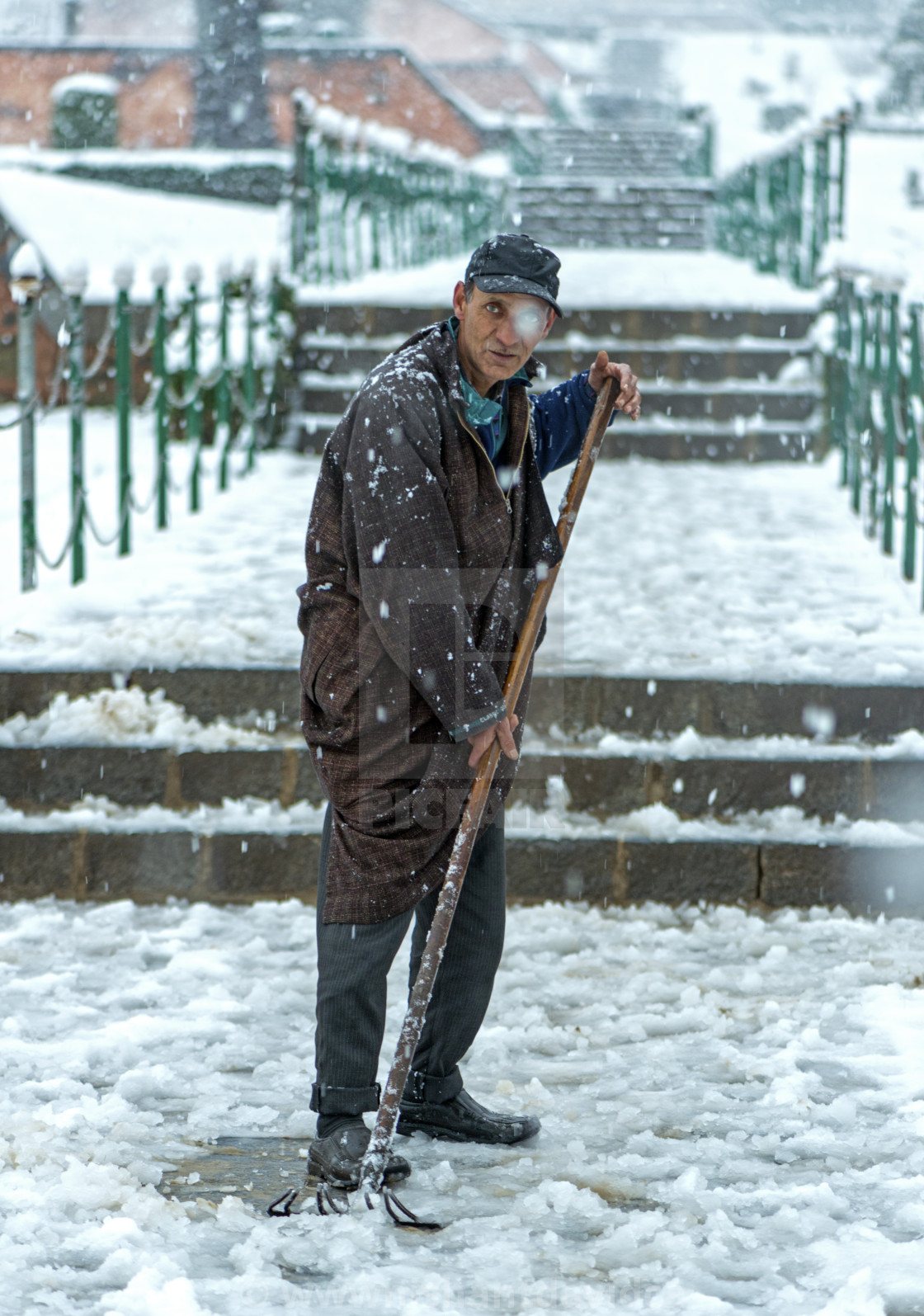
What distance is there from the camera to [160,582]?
6.35 meters

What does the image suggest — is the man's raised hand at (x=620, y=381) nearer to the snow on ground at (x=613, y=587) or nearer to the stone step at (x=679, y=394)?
the snow on ground at (x=613, y=587)

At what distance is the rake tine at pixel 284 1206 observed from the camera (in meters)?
2.88

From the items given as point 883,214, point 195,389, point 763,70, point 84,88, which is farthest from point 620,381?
point 763,70

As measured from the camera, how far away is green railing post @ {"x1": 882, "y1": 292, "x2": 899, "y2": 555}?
667 centimetres

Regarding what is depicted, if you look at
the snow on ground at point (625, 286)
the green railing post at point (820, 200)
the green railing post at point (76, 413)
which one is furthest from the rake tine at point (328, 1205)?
the green railing post at point (820, 200)

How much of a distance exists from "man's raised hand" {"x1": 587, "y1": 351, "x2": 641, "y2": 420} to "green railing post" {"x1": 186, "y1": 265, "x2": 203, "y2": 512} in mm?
4897

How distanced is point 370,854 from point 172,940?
5.15 ft

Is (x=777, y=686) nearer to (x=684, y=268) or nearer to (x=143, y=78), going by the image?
(x=684, y=268)

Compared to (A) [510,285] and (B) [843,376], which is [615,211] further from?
(A) [510,285]

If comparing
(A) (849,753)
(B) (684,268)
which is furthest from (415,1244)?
(B) (684,268)

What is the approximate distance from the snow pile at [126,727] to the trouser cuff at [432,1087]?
197 cm

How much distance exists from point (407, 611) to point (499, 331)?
59cm

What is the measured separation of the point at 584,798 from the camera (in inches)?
200

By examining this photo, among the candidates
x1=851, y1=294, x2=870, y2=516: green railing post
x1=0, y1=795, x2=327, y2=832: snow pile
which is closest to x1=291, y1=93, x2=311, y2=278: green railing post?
x1=851, y1=294, x2=870, y2=516: green railing post
